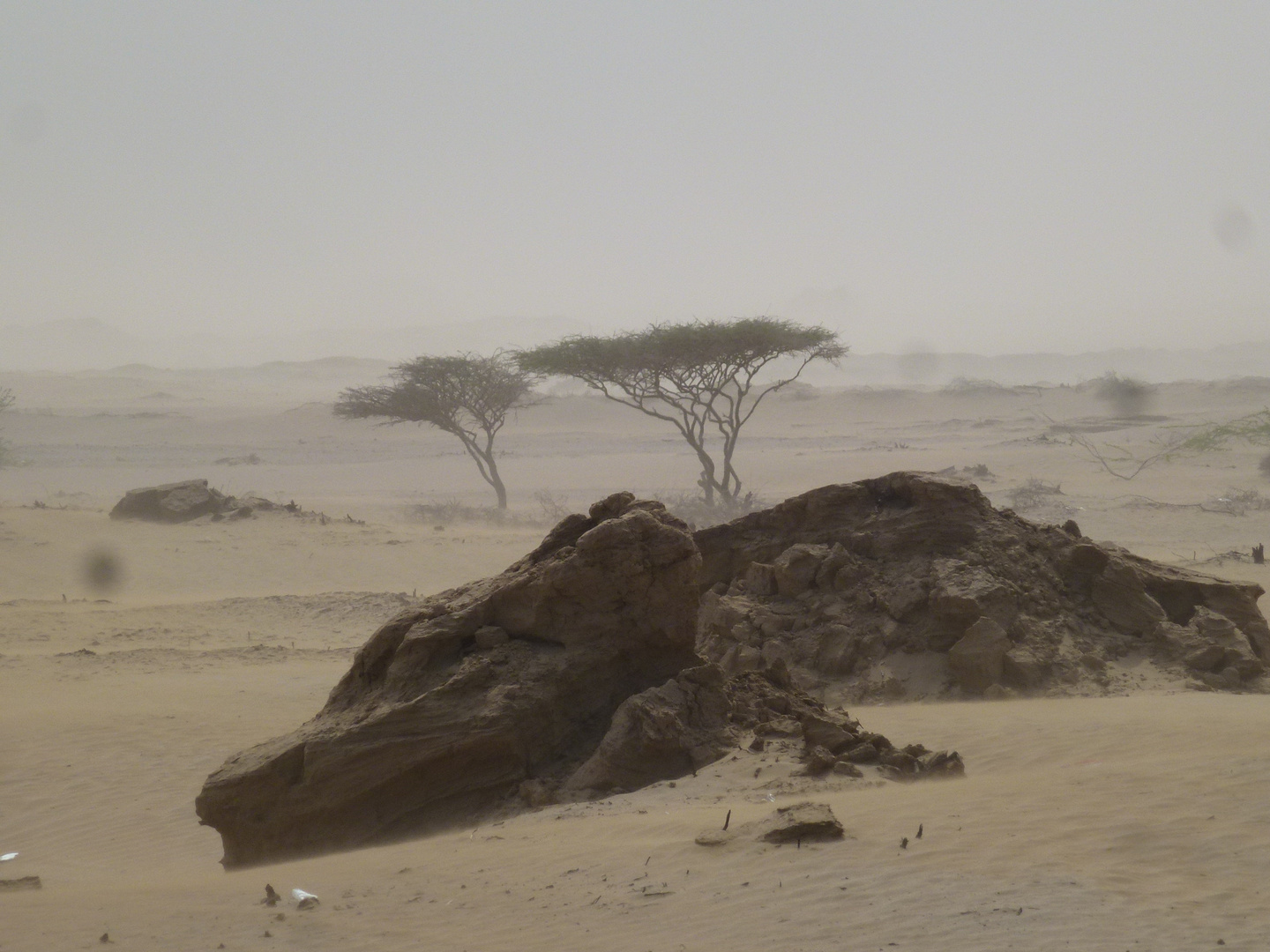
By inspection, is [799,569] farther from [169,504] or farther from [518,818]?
[169,504]

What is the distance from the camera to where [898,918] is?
4281 mm

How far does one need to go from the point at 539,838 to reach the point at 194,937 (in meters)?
1.82

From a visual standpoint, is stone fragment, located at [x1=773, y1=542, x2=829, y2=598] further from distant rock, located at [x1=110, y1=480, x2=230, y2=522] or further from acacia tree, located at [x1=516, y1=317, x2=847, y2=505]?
distant rock, located at [x1=110, y1=480, x2=230, y2=522]

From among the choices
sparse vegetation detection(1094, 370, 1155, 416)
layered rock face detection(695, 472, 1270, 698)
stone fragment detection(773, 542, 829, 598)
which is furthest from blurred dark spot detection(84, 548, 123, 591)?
sparse vegetation detection(1094, 370, 1155, 416)

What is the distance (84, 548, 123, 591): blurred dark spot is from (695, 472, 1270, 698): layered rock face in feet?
42.9

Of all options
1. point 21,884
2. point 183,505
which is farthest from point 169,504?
point 21,884

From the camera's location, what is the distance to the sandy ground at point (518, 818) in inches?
174

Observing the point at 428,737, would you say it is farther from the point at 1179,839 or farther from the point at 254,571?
the point at 254,571

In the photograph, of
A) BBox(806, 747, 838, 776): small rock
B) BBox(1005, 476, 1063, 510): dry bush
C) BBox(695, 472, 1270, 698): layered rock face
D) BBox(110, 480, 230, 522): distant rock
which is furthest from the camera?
BBox(1005, 476, 1063, 510): dry bush

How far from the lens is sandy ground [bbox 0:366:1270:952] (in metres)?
4.43

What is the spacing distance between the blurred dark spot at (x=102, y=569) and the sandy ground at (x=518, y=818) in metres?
0.21

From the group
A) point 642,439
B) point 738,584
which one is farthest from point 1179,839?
point 642,439

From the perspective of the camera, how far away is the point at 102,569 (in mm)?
19922

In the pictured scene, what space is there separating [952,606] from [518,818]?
4.64 meters
